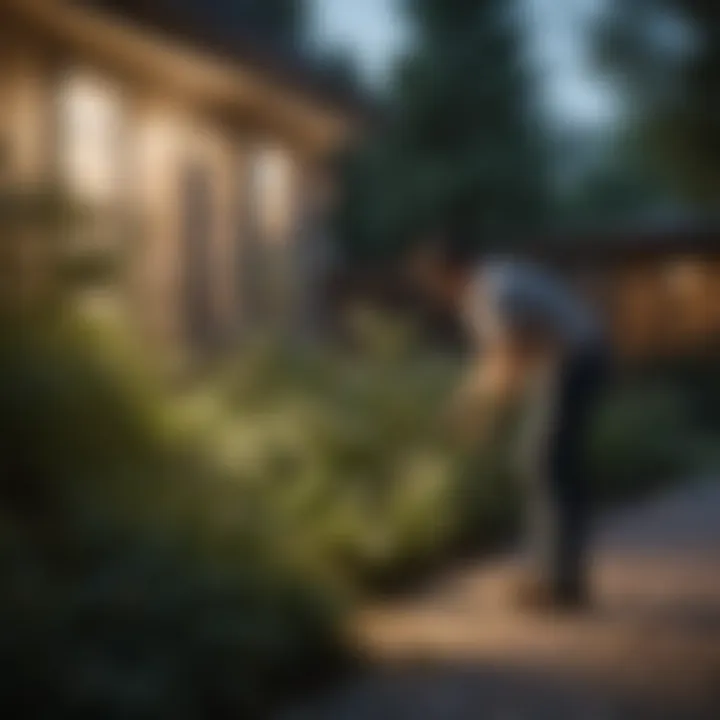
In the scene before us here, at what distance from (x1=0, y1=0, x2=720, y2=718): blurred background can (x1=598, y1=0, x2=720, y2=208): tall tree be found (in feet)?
0.03

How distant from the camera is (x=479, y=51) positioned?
2108 centimetres

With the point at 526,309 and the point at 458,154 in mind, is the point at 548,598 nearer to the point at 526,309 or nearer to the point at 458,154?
the point at 526,309

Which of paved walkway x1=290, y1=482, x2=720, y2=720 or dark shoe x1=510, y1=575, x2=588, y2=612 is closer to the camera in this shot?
paved walkway x1=290, y1=482, x2=720, y2=720

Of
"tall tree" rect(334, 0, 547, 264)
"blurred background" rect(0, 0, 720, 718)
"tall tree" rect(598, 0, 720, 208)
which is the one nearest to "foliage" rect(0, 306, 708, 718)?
"blurred background" rect(0, 0, 720, 718)

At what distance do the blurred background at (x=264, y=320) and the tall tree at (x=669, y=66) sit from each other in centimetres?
1

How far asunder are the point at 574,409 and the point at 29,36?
4623 mm

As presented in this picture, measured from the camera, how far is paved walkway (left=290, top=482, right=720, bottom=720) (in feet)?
19.3

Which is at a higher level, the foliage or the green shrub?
Result: the foliage

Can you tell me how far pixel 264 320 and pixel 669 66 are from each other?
7992 mm

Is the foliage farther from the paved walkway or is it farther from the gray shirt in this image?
the gray shirt

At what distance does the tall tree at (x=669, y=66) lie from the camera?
17.5 ft

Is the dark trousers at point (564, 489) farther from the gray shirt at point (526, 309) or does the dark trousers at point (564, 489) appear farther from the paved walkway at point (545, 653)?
the paved walkway at point (545, 653)

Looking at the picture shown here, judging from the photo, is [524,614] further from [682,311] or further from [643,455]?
[682,311]

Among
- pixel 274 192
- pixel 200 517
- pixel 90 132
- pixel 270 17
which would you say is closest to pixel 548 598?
pixel 200 517
